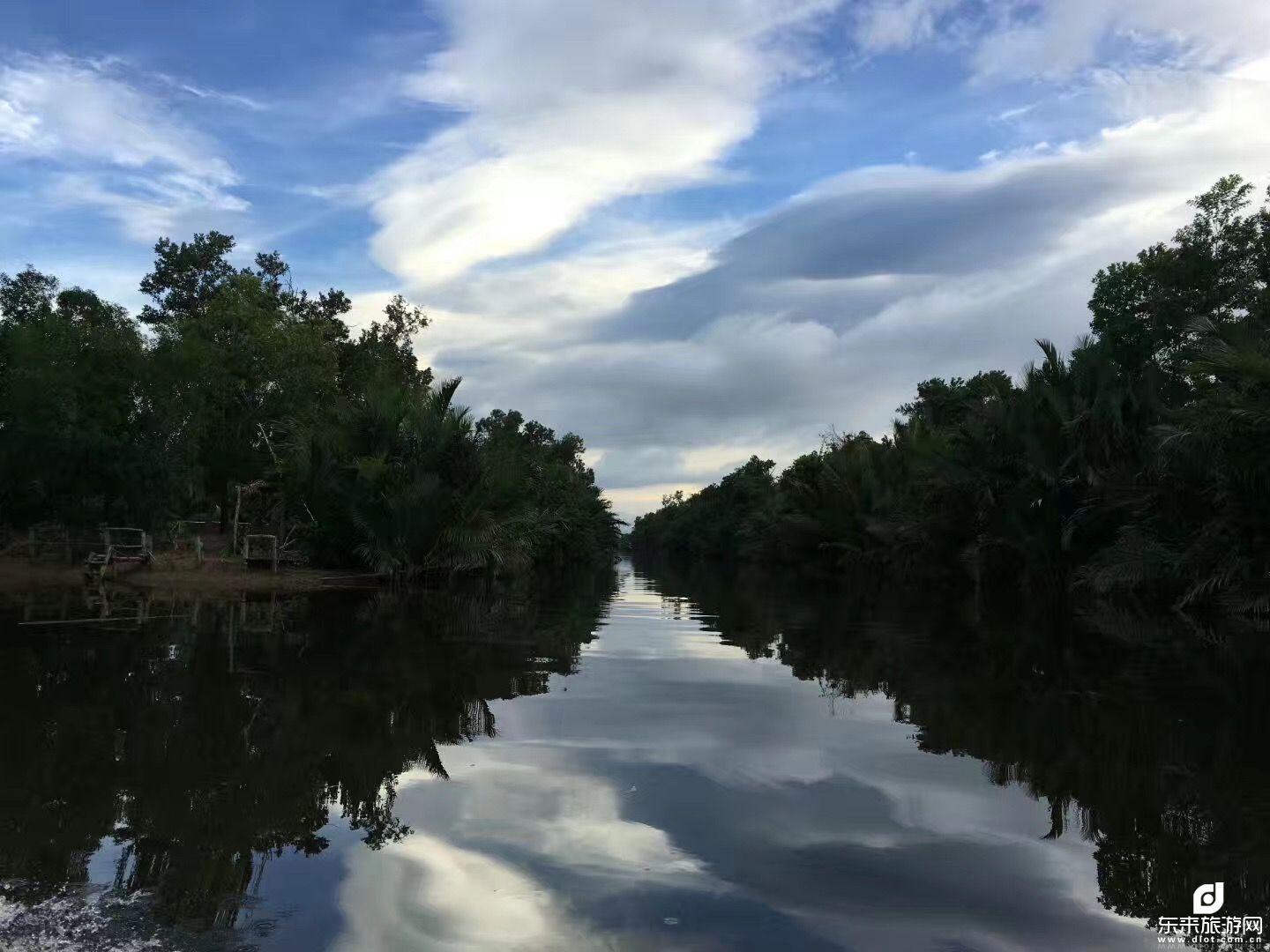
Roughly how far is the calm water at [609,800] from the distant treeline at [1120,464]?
21.8ft

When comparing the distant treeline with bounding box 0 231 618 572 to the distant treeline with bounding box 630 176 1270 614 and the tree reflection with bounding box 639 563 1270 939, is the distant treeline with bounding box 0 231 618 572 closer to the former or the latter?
the tree reflection with bounding box 639 563 1270 939

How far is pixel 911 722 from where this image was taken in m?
7.34

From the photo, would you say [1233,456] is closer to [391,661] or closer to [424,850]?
[391,661]

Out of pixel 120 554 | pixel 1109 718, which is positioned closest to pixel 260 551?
pixel 120 554

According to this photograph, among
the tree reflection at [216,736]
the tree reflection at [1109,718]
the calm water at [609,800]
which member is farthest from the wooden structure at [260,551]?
the tree reflection at [1109,718]

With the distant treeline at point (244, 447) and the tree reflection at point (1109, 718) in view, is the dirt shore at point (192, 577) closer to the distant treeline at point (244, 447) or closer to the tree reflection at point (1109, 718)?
the distant treeline at point (244, 447)

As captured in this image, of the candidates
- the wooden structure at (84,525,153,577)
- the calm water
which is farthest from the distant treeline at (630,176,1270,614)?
the wooden structure at (84,525,153,577)

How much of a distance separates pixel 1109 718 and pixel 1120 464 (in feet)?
52.3

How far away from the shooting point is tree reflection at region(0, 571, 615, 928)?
4.00 m

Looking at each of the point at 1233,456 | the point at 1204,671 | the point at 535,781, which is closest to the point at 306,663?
the point at 535,781

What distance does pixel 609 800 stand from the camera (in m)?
5.07

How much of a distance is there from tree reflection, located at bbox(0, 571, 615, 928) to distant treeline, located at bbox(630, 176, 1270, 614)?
39.8ft

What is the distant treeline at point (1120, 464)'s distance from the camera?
Answer: 15906 millimetres

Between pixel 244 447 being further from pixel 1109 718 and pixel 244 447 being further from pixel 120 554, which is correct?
pixel 1109 718
